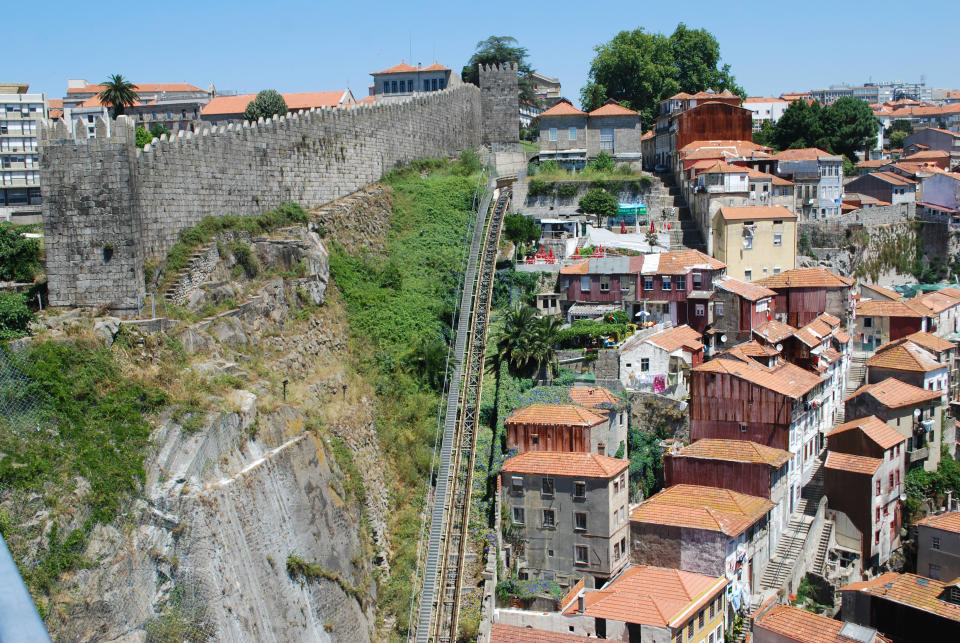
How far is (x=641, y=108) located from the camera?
62781 mm

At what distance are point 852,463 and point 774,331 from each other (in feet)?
21.2

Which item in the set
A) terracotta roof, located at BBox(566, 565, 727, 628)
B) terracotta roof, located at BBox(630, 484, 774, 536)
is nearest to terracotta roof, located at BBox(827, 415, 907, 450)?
terracotta roof, located at BBox(630, 484, 774, 536)

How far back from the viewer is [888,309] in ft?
135

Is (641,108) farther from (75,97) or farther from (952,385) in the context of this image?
(75,97)

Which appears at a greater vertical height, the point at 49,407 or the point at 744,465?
the point at 49,407

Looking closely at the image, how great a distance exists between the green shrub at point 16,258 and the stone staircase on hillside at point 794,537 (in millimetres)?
21908

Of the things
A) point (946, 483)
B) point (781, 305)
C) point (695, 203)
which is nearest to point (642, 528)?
point (946, 483)

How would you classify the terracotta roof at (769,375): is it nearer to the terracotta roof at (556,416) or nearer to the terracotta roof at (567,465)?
the terracotta roof at (556,416)

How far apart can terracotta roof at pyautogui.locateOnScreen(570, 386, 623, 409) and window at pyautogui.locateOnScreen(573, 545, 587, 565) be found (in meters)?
4.62

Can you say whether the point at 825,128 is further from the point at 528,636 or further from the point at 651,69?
the point at 528,636

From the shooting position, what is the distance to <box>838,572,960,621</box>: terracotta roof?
26344mm

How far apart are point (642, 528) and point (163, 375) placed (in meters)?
13.8

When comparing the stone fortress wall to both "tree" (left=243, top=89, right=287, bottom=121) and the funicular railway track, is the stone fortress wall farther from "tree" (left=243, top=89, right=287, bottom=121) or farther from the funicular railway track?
"tree" (left=243, top=89, right=287, bottom=121)

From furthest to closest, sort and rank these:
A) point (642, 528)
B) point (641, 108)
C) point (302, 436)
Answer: point (641, 108) < point (642, 528) < point (302, 436)
